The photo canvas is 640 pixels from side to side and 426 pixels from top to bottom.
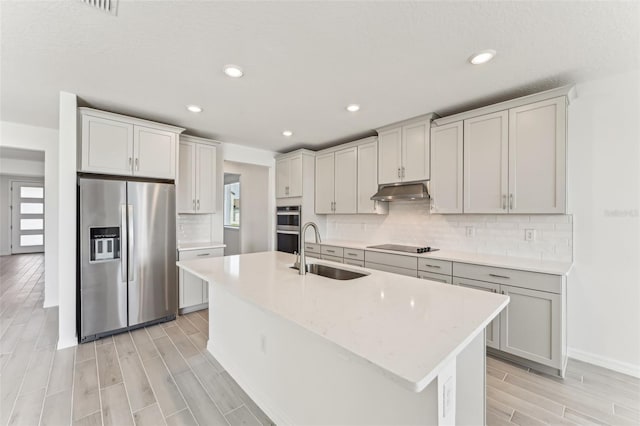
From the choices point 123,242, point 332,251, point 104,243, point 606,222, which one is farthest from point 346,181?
point 104,243

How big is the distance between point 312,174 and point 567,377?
3741 mm

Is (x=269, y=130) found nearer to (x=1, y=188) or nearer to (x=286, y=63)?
(x=286, y=63)

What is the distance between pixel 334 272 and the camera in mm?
2258

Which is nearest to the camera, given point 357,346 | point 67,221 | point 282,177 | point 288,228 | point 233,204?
point 357,346

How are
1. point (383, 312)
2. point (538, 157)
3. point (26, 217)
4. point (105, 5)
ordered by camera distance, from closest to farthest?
point (383, 312) < point (105, 5) < point (538, 157) < point (26, 217)

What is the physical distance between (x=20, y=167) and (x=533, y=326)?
29.0 feet

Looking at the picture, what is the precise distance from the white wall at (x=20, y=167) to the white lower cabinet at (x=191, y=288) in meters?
4.74

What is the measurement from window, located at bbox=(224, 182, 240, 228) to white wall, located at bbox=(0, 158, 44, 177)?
3721 millimetres

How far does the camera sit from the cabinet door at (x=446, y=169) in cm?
285

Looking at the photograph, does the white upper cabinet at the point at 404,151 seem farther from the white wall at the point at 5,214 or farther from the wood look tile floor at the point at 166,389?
the white wall at the point at 5,214

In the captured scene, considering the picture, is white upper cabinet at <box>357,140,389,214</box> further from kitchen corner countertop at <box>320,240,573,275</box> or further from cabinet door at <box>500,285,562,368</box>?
cabinet door at <box>500,285,562,368</box>

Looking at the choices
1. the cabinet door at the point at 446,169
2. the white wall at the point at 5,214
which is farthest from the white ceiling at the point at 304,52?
the white wall at the point at 5,214

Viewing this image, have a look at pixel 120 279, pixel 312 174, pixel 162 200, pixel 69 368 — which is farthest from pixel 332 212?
pixel 69 368

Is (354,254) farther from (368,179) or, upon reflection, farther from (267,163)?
(267,163)
